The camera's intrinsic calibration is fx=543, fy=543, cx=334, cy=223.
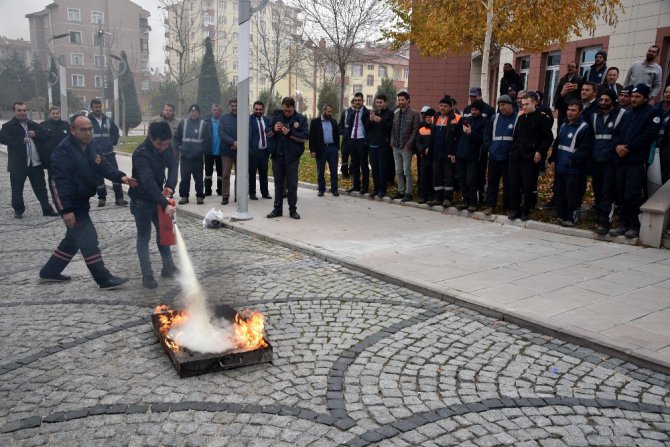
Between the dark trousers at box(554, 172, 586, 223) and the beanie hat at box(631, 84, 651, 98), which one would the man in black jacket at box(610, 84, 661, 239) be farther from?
the dark trousers at box(554, 172, 586, 223)

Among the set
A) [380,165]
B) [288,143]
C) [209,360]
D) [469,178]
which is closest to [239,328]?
[209,360]

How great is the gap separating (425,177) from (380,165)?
1.15 meters

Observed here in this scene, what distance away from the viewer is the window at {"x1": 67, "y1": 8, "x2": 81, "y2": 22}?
237 ft

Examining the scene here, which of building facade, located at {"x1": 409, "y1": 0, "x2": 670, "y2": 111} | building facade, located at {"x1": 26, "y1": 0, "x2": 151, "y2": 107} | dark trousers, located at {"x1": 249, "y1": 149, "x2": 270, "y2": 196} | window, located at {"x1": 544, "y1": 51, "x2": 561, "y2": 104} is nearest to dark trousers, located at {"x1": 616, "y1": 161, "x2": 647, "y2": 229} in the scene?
building facade, located at {"x1": 409, "y1": 0, "x2": 670, "y2": 111}

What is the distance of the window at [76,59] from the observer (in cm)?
7550

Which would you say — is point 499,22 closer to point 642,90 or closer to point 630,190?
point 642,90

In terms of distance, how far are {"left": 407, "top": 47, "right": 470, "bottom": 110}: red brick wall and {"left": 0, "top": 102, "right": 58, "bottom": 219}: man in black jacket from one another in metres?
23.1

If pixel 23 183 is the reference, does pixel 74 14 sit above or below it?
above

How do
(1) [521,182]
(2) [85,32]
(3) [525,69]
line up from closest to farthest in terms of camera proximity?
(1) [521,182] → (3) [525,69] → (2) [85,32]

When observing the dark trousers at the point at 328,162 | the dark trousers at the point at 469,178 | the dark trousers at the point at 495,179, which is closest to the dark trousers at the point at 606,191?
the dark trousers at the point at 495,179

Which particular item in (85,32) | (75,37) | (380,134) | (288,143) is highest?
(85,32)

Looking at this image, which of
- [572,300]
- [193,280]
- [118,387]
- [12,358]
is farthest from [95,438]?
[572,300]

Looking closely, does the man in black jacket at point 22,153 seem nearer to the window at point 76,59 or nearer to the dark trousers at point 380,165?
the dark trousers at point 380,165

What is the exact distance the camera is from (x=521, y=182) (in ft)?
32.6
